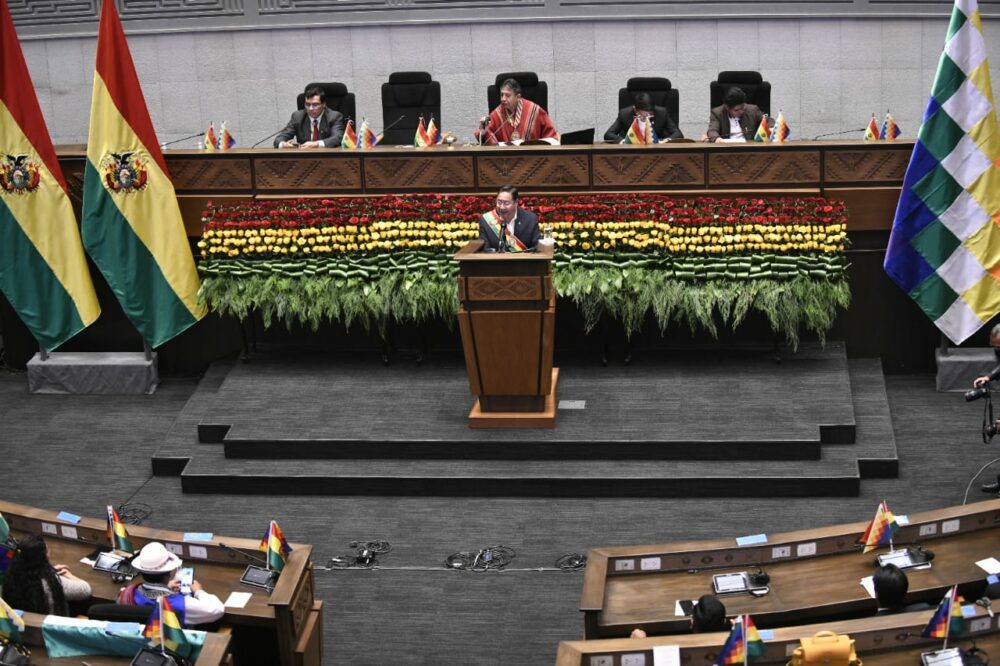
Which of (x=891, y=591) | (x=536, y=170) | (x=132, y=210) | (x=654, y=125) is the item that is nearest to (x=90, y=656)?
(x=891, y=591)

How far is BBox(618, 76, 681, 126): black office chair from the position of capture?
422 inches

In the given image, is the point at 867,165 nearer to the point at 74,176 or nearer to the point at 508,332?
the point at 508,332

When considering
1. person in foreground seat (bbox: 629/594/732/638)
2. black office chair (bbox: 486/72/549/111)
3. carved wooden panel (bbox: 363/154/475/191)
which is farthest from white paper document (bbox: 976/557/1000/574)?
black office chair (bbox: 486/72/549/111)

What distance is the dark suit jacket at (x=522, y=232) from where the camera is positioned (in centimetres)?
848

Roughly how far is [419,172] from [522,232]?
1464 mm

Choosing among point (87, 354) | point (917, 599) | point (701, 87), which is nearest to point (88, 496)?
point (87, 354)

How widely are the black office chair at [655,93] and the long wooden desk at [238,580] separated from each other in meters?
5.97

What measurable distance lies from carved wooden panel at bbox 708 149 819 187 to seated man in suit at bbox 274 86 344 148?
10.1 feet

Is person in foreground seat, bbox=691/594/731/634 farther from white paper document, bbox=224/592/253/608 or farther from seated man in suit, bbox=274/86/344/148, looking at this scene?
seated man in suit, bbox=274/86/344/148

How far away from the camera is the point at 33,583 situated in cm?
527

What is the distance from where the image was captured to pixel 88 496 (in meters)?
8.33

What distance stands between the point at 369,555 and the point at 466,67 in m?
6.96

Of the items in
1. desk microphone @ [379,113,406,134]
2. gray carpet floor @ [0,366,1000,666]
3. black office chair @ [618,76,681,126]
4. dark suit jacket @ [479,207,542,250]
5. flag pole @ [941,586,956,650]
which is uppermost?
black office chair @ [618,76,681,126]

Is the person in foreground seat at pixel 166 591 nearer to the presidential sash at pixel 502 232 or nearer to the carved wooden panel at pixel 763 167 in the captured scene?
the presidential sash at pixel 502 232
